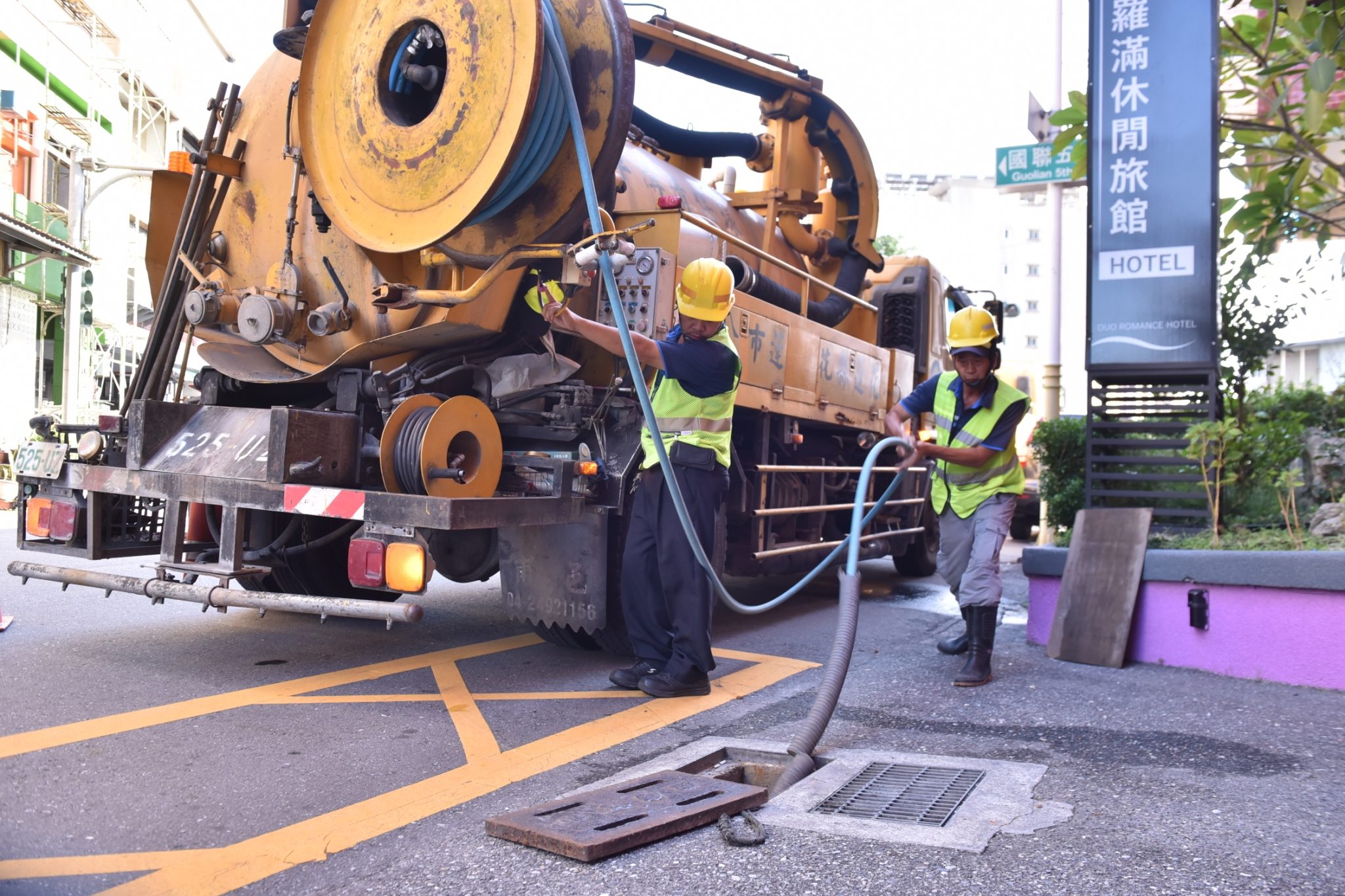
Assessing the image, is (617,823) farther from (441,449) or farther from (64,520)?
(64,520)

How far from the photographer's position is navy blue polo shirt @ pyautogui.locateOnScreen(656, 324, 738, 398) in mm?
4309

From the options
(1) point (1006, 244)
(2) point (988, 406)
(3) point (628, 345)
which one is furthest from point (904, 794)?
(1) point (1006, 244)

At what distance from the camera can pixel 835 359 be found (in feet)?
21.6

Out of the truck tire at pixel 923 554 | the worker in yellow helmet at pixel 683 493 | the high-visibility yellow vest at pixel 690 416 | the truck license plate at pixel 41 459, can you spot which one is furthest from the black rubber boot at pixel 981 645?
the truck license plate at pixel 41 459

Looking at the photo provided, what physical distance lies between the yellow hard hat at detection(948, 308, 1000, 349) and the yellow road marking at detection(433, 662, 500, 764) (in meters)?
2.75

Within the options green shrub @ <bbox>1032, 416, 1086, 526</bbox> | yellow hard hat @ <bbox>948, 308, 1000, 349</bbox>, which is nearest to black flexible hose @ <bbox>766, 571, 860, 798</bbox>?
yellow hard hat @ <bbox>948, 308, 1000, 349</bbox>

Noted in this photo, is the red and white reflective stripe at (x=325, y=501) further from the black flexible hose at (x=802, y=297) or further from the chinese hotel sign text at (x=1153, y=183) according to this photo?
the chinese hotel sign text at (x=1153, y=183)

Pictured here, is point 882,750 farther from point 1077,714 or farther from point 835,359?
point 835,359

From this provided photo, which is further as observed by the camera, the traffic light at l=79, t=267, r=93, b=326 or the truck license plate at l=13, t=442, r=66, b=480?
the traffic light at l=79, t=267, r=93, b=326

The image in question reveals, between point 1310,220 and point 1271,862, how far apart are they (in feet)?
13.1

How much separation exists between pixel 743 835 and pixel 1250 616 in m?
3.30

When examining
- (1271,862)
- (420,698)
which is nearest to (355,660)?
(420,698)

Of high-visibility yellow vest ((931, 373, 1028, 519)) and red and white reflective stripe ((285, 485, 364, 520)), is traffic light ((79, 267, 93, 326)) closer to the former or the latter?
red and white reflective stripe ((285, 485, 364, 520))

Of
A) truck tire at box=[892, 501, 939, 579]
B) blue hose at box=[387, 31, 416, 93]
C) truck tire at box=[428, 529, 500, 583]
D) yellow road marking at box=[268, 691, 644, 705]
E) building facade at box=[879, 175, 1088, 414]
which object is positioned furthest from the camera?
building facade at box=[879, 175, 1088, 414]
